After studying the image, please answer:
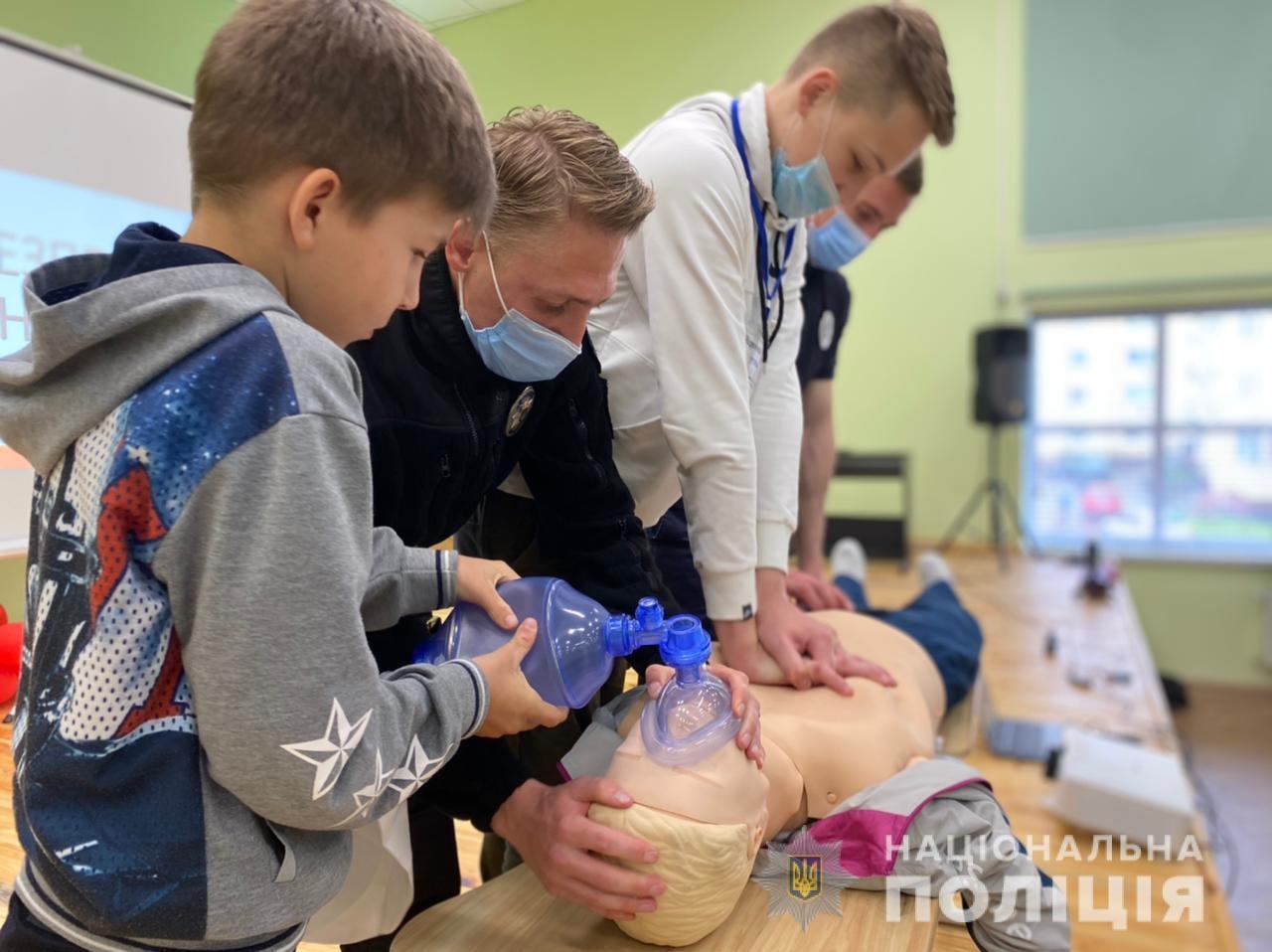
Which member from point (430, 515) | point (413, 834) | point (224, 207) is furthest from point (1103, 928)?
point (224, 207)

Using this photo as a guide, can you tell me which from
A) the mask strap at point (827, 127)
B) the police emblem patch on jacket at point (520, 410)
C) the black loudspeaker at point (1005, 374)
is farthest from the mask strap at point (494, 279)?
the black loudspeaker at point (1005, 374)

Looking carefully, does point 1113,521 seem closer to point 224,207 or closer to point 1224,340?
point 1224,340

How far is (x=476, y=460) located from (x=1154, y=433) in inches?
192

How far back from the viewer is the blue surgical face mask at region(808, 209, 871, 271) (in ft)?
5.92

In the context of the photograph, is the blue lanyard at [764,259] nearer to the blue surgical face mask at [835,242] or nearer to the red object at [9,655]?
the blue surgical face mask at [835,242]

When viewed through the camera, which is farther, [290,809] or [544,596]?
[544,596]

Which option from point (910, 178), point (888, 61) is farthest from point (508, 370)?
point (910, 178)

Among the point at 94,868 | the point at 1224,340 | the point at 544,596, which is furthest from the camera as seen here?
the point at 1224,340

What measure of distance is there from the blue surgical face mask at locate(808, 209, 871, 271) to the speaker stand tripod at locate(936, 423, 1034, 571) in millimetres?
3242

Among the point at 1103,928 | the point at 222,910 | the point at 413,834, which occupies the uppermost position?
the point at 222,910

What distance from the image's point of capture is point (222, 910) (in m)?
0.55

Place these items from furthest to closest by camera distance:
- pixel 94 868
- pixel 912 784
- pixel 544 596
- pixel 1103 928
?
pixel 1103 928 → pixel 912 784 → pixel 544 596 → pixel 94 868

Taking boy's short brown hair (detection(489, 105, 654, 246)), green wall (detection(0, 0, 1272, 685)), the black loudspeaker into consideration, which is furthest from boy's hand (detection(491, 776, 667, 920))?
the black loudspeaker

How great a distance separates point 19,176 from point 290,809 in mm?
722
